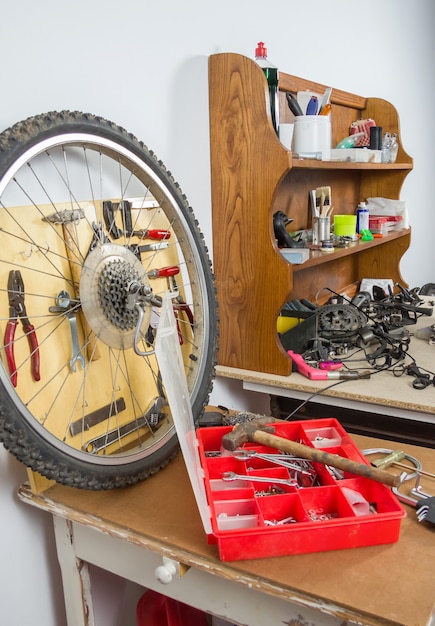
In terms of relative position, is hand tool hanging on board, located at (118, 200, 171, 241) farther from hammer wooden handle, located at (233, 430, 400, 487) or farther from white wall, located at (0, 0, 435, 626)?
hammer wooden handle, located at (233, 430, 400, 487)

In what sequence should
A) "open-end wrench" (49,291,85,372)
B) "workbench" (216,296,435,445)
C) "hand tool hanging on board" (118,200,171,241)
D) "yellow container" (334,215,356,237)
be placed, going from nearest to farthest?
"open-end wrench" (49,291,85,372) < "hand tool hanging on board" (118,200,171,241) < "workbench" (216,296,435,445) < "yellow container" (334,215,356,237)

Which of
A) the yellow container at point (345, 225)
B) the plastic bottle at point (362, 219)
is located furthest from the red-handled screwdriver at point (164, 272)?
the plastic bottle at point (362, 219)

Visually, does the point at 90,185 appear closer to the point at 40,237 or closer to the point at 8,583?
the point at 40,237

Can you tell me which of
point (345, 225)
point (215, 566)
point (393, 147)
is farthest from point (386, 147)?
point (215, 566)

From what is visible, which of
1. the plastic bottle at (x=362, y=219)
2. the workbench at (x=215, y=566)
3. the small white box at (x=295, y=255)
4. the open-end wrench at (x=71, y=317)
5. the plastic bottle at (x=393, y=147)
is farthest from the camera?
the plastic bottle at (x=393, y=147)

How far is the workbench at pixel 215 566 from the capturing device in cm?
63

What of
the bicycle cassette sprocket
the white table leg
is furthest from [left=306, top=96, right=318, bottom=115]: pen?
the white table leg

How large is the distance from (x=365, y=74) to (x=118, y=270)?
1.78 metres

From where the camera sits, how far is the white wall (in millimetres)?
866

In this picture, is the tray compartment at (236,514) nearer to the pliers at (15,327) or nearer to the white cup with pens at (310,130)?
the pliers at (15,327)

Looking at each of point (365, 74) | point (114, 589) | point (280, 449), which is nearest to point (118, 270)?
point (280, 449)

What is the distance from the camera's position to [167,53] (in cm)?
114

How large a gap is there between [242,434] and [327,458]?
147 millimetres

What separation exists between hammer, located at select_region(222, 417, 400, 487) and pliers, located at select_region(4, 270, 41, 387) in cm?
33
